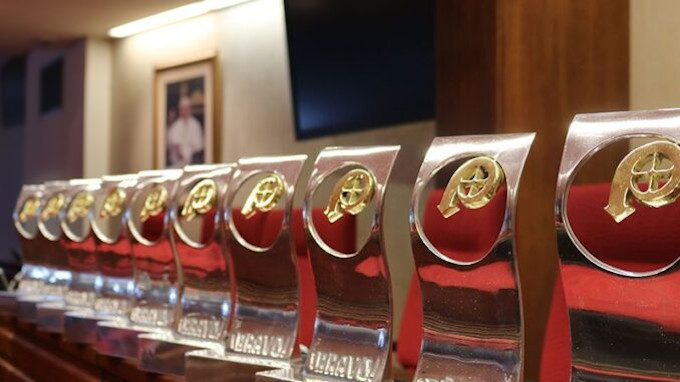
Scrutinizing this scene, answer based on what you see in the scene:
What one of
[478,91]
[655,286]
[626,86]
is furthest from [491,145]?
[626,86]

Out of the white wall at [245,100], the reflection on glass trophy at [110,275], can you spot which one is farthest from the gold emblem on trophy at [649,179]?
the white wall at [245,100]

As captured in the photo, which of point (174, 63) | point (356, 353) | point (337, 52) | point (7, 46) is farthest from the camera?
point (7, 46)

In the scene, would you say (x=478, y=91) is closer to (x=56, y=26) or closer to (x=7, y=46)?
(x=56, y=26)

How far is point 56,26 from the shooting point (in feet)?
21.1

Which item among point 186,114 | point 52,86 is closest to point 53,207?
point 186,114

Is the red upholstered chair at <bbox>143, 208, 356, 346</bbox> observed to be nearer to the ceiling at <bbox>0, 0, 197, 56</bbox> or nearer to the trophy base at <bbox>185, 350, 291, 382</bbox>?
the trophy base at <bbox>185, 350, 291, 382</bbox>

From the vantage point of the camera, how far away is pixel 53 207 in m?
2.30

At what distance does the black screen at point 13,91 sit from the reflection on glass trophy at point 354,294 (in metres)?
7.82

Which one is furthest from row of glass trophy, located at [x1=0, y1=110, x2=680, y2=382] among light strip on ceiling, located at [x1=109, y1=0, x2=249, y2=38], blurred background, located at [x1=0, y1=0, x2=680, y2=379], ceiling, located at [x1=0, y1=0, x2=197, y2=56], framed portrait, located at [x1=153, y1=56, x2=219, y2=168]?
ceiling, located at [x1=0, y1=0, x2=197, y2=56]

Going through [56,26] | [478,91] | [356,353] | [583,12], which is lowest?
[356,353]

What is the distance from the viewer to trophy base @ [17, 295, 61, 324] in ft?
6.77

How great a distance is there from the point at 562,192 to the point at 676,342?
0.57ft

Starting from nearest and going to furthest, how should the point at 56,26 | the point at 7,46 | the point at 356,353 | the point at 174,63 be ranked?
the point at 356,353, the point at 174,63, the point at 56,26, the point at 7,46

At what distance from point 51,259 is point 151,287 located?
76 centimetres
